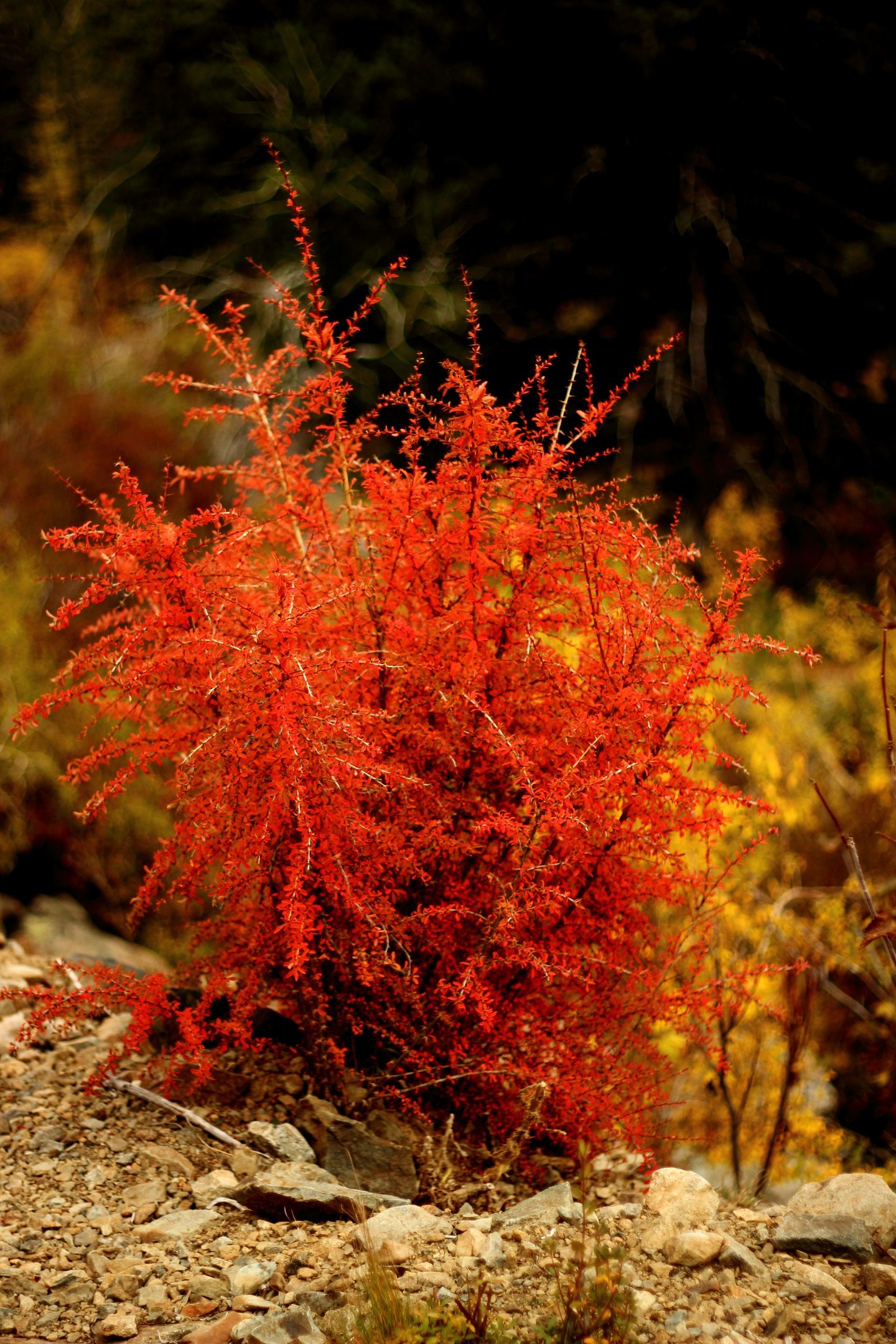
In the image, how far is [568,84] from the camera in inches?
312

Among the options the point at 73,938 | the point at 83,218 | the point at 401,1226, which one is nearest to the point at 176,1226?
the point at 401,1226

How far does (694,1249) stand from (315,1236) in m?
0.76

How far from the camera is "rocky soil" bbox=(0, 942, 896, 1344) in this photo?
191 centimetres

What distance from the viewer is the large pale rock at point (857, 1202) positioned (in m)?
2.20

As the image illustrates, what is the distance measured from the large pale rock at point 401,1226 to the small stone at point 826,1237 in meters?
0.68

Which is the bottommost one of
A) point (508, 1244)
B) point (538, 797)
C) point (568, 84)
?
point (508, 1244)

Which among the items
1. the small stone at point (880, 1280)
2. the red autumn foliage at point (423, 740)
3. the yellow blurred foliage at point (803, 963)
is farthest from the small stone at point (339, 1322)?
the yellow blurred foliage at point (803, 963)

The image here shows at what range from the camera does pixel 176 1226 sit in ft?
7.39

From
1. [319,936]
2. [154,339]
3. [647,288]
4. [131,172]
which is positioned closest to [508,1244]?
[319,936]

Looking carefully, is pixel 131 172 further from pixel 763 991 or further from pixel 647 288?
pixel 763 991

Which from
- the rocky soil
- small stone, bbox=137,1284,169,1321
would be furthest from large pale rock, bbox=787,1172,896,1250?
small stone, bbox=137,1284,169,1321

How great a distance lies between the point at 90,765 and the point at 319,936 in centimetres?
65

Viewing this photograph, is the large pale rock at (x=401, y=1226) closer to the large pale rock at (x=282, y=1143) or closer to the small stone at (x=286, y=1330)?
the small stone at (x=286, y=1330)

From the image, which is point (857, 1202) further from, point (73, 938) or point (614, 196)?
point (614, 196)
